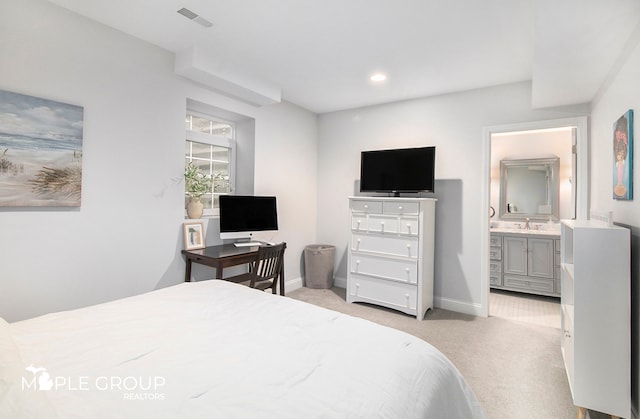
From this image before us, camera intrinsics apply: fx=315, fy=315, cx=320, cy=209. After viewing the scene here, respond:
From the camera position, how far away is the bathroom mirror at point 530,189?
452cm

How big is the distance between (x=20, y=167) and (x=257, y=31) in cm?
187

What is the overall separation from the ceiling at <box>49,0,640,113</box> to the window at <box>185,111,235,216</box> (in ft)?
1.66

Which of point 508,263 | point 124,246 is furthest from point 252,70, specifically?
point 508,263

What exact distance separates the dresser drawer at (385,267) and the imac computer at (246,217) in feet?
3.59

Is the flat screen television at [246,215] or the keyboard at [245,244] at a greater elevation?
the flat screen television at [246,215]

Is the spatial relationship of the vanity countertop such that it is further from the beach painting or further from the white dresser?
the beach painting

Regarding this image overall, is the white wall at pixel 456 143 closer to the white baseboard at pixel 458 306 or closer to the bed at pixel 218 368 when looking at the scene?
the white baseboard at pixel 458 306

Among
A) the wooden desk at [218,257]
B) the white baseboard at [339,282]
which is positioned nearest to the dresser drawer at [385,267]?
the white baseboard at [339,282]

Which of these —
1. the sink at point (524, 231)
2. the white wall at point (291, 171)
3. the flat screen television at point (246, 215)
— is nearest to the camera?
the flat screen television at point (246, 215)

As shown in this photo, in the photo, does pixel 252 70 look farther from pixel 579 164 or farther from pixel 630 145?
pixel 579 164

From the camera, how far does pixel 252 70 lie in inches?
124

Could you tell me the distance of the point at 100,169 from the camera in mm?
2406

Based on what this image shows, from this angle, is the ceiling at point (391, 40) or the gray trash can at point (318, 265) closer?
the ceiling at point (391, 40)

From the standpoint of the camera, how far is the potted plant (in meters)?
3.13
